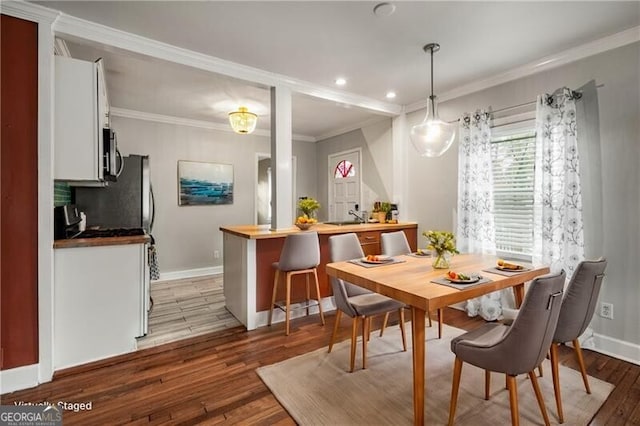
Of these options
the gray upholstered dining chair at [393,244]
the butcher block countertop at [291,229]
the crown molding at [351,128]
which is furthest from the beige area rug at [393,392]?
the crown molding at [351,128]

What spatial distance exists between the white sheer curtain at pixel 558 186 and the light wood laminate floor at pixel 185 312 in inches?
119

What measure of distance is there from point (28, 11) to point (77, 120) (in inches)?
28.0

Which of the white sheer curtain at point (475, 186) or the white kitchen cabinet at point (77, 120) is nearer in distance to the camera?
the white kitchen cabinet at point (77, 120)

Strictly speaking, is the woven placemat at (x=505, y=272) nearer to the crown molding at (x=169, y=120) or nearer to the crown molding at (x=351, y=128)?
the crown molding at (x=351, y=128)

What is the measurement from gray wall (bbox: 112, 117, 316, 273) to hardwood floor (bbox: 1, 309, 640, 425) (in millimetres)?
2517

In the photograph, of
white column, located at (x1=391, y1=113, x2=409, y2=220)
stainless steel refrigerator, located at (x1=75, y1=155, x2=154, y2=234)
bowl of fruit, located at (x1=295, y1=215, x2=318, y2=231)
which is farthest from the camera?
white column, located at (x1=391, y1=113, x2=409, y2=220)

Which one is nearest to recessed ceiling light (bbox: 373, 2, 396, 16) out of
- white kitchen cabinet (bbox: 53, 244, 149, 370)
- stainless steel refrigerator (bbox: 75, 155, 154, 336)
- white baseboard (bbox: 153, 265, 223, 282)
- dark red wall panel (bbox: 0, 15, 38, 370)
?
dark red wall panel (bbox: 0, 15, 38, 370)

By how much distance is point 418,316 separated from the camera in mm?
1677

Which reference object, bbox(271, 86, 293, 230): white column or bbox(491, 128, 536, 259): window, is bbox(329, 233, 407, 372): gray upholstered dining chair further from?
bbox(491, 128, 536, 259): window

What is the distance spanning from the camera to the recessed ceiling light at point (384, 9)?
83.4 inches

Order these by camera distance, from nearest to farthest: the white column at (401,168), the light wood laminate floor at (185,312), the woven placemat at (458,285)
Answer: the woven placemat at (458,285), the light wood laminate floor at (185,312), the white column at (401,168)

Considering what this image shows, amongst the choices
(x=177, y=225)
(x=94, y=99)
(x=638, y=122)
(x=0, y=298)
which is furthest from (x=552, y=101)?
(x=177, y=225)

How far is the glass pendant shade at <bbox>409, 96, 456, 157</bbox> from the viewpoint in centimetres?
256

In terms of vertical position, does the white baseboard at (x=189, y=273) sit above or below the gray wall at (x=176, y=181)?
below
